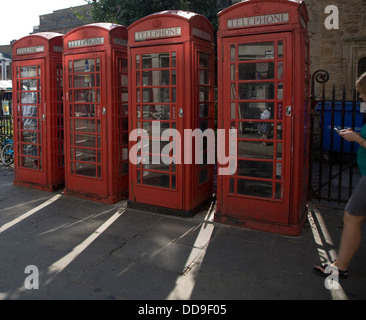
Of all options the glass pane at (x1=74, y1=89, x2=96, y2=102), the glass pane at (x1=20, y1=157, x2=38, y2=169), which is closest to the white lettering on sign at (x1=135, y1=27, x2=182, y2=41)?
the glass pane at (x1=74, y1=89, x2=96, y2=102)

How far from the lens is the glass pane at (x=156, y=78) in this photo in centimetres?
506

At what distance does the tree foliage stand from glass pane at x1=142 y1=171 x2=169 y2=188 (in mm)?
6275

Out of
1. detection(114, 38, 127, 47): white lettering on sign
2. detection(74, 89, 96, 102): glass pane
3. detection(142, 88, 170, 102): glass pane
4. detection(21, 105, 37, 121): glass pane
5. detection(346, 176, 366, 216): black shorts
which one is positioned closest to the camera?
detection(346, 176, 366, 216): black shorts

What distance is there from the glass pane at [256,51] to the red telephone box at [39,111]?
359 cm

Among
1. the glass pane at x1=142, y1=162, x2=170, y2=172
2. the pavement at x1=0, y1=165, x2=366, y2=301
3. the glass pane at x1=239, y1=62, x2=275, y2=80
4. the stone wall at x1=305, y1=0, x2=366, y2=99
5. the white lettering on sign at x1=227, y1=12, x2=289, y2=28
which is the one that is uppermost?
the stone wall at x1=305, y1=0, x2=366, y2=99

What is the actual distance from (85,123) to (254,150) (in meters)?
2.93

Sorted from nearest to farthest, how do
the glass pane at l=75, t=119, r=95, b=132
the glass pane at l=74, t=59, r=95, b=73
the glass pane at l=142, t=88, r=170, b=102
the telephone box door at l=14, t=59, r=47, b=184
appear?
the glass pane at l=142, t=88, r=170, b=102 → the glass pane at l=74, t=59, r=95, b=73 → the glass pane at l=75, t=119, r=95, b=132 → the telephone box door at l=14, t=59, r=47, b=184

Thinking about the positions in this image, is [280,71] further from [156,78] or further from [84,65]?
[84,65]

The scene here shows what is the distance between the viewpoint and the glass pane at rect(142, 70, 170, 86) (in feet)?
16.6

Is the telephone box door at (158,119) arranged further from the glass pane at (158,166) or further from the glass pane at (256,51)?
the glass pane at (256,51)

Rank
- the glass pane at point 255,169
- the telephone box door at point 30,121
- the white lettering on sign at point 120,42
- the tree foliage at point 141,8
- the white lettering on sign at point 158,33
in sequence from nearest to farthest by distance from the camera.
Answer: the glass pane at point 255,169
the white lettering on sign at point 158,33
the white lettering on sign at point 120,42
the telephone box door at point 30,121
the tree foliage at point 141,8

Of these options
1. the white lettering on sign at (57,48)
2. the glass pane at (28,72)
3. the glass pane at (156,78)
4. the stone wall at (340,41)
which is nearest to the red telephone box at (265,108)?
the glass pane at (156,78)

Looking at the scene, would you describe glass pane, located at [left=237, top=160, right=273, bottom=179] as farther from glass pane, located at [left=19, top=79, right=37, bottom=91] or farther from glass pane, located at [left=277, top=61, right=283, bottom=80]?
glass pane, located at [left=19, top=79, right=37, bottom=91]

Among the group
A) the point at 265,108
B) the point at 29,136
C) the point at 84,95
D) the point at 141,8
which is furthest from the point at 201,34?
the point at 141,8
